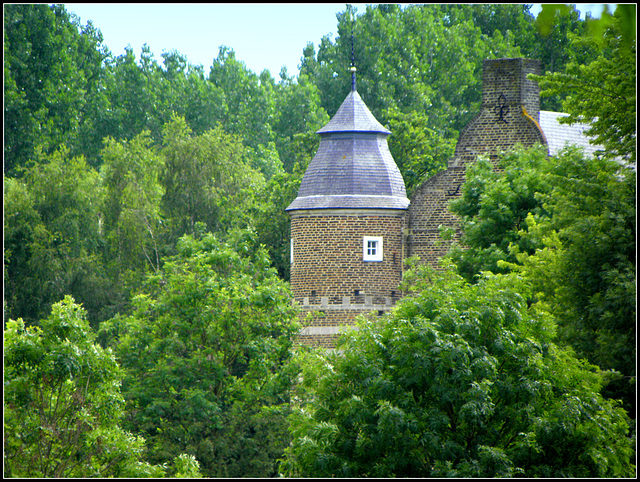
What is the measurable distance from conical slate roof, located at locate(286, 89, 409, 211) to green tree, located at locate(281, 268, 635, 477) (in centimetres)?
1578

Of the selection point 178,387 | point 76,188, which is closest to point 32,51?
point 76,188

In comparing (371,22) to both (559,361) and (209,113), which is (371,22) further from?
(559,361)

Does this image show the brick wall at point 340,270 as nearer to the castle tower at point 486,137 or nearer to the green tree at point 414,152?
the castle tower at point 486,137

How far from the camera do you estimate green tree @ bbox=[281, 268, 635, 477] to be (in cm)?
1577

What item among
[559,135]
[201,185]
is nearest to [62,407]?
[559,135]

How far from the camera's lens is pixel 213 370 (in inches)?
1200

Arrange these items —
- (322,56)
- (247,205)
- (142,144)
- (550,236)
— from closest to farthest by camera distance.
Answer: (550,236)
(247,205)
(142,144)
(322,56)

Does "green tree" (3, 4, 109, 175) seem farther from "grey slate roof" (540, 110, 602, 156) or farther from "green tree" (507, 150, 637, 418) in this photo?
"green tree" (507, 150, 637, 418)

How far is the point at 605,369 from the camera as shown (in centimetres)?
1884

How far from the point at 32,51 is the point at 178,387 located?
29.7 m

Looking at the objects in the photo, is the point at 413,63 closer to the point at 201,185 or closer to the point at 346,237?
the point at 201,185

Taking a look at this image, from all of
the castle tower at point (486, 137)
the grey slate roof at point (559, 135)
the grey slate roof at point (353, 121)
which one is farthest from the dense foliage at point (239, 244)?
the grey slate roof at point (353, 121)

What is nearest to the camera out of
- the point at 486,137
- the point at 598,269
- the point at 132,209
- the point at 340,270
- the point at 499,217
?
the point at 598,269

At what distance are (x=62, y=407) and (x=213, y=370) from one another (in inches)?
403
